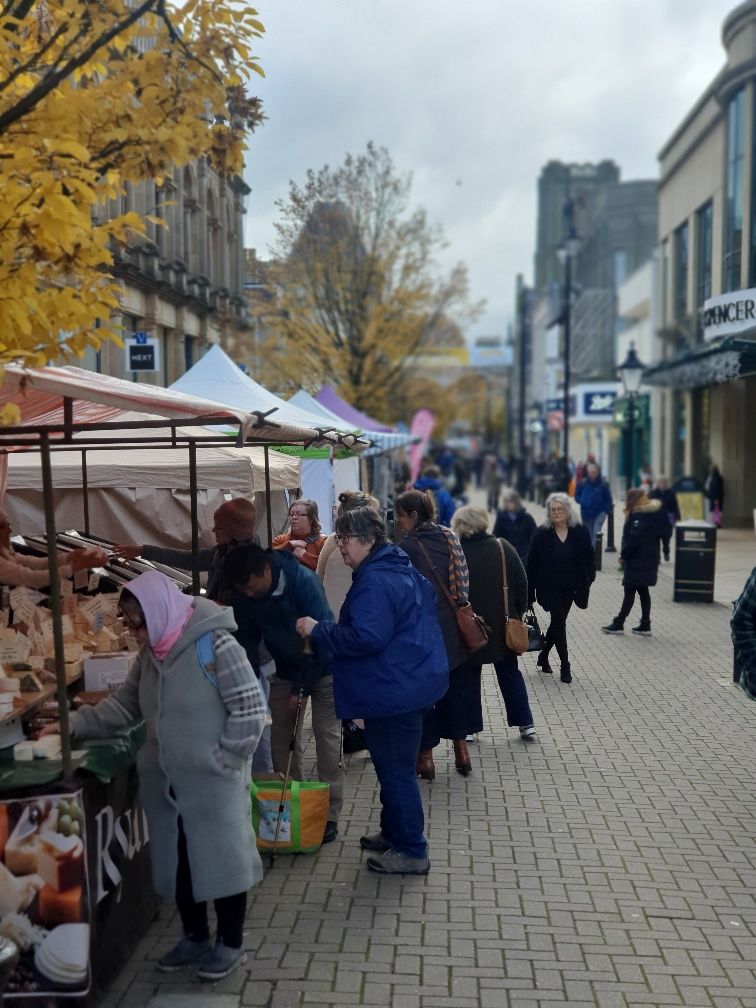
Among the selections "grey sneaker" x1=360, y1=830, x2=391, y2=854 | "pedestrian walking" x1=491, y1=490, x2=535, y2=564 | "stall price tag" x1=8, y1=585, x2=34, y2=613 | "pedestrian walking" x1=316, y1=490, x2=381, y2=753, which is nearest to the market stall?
"stall price tag" x1=8, y1=585, x2=34, y2=613

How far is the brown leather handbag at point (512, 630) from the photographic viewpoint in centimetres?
793

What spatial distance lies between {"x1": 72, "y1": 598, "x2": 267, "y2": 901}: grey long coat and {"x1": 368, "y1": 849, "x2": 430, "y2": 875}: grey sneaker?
1.43 m

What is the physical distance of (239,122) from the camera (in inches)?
216

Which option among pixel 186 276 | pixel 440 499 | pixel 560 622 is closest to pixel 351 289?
pixel 186 276

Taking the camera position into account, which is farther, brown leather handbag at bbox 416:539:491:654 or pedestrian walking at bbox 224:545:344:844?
brown leather handbag at bbox 416:539:491:654

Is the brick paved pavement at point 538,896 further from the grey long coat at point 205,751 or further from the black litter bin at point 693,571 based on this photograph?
the black litter bin at point 693,571

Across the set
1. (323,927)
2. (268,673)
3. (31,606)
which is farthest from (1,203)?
(323,927)

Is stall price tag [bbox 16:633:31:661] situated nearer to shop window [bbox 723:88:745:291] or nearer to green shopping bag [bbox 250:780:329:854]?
green shopping bag [bbox 250:780:329:854]

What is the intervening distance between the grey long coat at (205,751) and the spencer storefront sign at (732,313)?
21.1 metres

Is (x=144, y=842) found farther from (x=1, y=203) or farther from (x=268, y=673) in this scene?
(x=1, y=203)

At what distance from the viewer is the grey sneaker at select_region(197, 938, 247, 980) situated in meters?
4.66

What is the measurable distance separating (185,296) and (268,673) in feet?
62.9

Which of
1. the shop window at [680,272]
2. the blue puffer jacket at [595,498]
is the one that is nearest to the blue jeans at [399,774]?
the blue puffer jacket at [595,498]

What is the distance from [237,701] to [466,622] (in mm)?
2955
